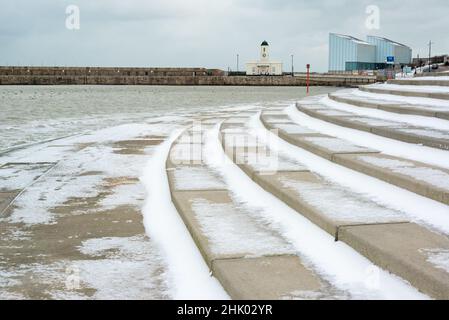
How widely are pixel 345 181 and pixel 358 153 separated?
36.6 inches

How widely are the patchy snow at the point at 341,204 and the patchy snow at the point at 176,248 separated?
105 centimetres

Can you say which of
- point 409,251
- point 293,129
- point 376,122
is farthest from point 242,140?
point 409,251

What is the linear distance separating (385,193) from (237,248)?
1629mm

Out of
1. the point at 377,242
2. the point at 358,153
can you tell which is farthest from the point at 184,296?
the point at 358,153

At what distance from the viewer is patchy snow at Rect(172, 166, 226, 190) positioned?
16.1ft

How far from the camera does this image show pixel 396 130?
606 cm

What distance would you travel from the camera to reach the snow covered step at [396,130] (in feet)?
17.3

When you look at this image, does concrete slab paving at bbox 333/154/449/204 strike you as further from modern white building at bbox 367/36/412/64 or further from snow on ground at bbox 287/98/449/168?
modern white building at bbox 367/36/412/64

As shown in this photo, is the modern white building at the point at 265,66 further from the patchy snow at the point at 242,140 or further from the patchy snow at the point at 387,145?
the patchy snow at the point at 242,140

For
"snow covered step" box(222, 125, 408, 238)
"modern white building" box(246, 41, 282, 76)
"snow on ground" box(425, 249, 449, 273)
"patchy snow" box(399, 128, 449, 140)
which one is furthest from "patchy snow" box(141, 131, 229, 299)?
"modern white building" box(246, 41, 282, 76)

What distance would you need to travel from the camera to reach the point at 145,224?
4.07 metres

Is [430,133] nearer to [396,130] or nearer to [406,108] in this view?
[396,130]
